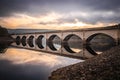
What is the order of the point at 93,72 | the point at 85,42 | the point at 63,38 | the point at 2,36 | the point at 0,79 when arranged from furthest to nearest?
the point at 2,36, the point at 63,38, the point at 85,42, the point at 0,79, the point at 93,72

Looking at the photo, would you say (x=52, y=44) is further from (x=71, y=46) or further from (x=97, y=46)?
(x=97, y=46)

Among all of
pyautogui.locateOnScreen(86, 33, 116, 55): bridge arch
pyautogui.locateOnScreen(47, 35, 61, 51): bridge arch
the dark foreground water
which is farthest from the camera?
pyautogui.locateOnScreen(47, 35, 61, 51): bridge arch

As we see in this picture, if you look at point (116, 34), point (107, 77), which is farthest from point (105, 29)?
point (107, 77)

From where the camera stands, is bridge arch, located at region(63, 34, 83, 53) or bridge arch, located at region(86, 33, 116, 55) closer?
bridge arch, located at region(86, 33, 116, 55)

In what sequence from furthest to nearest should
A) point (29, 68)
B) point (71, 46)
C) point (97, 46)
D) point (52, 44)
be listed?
point (52, 44) → point (71, 46) → point (97, 46) → point (29, 68)

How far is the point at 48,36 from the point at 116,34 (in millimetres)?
39221

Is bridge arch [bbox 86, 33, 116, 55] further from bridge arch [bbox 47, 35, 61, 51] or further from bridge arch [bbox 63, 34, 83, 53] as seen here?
bridge arch [bbox 47, 35, 61, 51]

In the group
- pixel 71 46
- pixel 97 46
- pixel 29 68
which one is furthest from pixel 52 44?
pixel 29 68

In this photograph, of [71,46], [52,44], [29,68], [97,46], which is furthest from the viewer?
A: [52,44]

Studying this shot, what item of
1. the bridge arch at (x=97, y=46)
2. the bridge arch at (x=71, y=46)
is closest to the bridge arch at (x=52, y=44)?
the bridge arch at (x=71, y=46)

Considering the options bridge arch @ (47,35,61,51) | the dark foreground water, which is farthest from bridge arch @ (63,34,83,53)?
the dark foreground water

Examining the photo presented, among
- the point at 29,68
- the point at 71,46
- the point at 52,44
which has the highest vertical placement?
the point at 29,68

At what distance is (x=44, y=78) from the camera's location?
1551 centimetres

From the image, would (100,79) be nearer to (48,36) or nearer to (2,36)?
(48,36)
